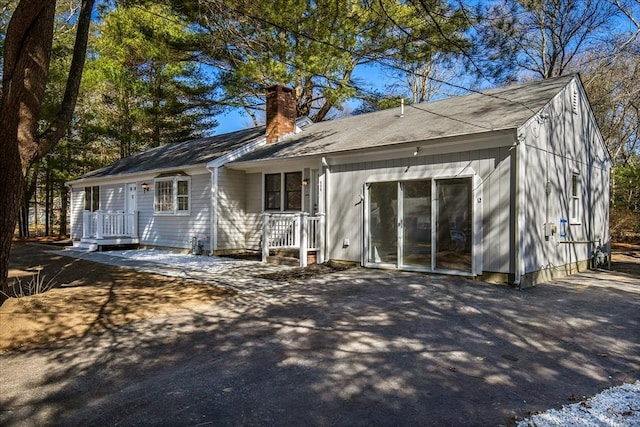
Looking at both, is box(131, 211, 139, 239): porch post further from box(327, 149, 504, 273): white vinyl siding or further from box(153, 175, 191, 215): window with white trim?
box(327, 149, 504, 273): white vinyl siding

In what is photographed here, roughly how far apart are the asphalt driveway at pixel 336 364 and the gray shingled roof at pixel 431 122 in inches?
135

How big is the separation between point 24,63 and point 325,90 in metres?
12.1

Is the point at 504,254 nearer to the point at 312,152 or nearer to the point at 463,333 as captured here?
the point at 463,333

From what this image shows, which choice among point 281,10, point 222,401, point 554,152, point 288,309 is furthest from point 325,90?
point 222,401

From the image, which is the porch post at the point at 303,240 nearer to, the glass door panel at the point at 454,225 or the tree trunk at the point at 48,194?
the glass door panel at the point at 454,225

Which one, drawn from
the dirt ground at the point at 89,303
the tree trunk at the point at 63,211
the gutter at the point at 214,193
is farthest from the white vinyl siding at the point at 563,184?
the tree trunk at the point at 63,211

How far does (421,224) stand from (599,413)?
5559mm

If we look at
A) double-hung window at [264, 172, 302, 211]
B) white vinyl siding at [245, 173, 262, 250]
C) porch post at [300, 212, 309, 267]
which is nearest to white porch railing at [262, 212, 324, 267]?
porch post at [300, 212, 309, 267]

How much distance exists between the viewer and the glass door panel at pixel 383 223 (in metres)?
8.75

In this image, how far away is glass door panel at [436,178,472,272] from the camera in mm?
7676

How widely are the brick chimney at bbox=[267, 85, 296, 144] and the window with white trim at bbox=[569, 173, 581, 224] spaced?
8.29m

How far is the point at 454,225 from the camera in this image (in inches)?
307

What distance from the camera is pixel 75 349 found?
4316 millimetres

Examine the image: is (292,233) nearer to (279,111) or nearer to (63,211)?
(279,111)
